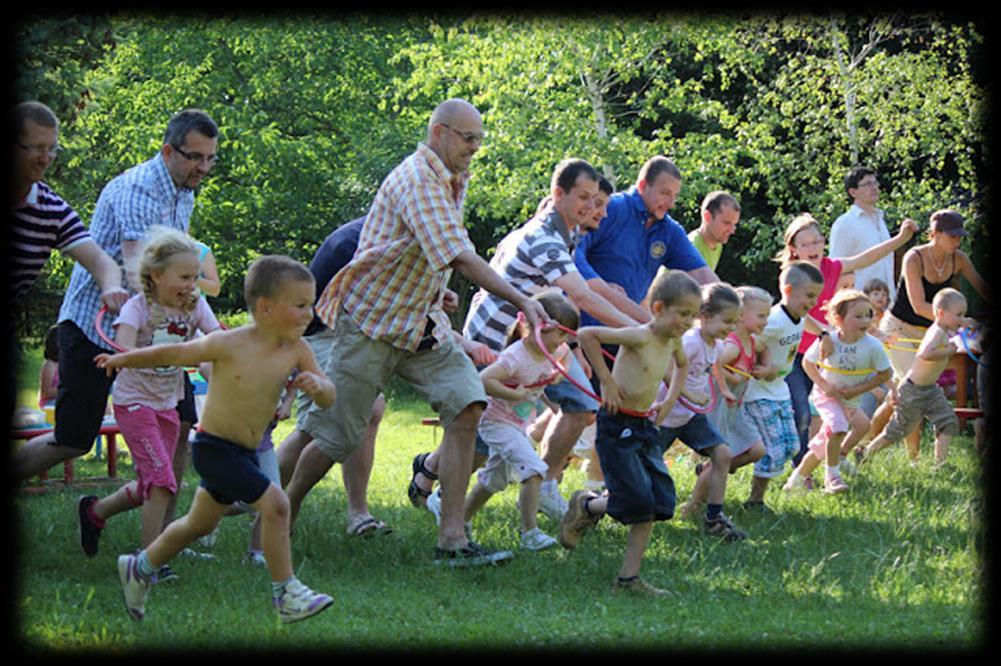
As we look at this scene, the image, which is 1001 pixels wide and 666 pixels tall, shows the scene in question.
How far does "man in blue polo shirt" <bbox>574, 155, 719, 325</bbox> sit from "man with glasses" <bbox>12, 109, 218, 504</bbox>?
283 cm

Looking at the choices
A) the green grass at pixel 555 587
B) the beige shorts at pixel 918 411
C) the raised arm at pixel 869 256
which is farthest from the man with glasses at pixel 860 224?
the green grass at pixel 555 587

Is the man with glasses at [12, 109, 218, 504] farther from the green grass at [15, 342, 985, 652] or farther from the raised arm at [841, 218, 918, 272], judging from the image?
the raised arm at [841, 218, 918, 272]

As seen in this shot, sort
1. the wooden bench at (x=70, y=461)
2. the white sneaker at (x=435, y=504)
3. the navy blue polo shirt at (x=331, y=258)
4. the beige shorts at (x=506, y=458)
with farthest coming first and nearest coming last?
the wooden bench at (x=70, y=461)
the white sneaker at (x=435, y=504)
the navy blue polo shirt at (x=331, y=258)
the beige shorts at (x=506, y=458)

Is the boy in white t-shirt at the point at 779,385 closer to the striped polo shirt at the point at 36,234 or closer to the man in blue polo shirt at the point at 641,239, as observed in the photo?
the man in blue polo shirt at the point at 641,239

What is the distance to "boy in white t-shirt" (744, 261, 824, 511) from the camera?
336 inches

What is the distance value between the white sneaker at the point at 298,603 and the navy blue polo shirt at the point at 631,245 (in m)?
4.02

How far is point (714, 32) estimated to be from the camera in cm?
1950

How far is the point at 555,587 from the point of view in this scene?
644 cm

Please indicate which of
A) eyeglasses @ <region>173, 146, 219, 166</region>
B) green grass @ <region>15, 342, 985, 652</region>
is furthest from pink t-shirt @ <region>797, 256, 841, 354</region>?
eyeglasses @ <region>173, 146, 219, 166</region>

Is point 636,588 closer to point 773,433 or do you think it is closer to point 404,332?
point 404,332

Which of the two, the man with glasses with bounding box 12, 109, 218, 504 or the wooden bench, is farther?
the wooden bench

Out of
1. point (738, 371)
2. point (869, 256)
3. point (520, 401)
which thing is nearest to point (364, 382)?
point (520, 401)

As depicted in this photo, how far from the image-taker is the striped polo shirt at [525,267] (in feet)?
25.5

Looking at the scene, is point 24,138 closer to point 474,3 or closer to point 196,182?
point 196,182
